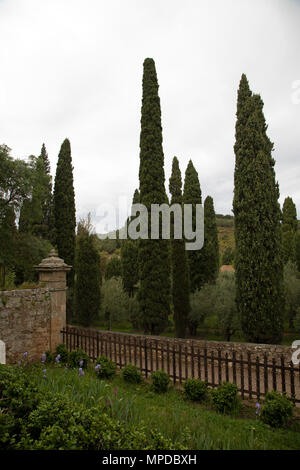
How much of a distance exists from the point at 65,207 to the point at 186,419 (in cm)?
1649

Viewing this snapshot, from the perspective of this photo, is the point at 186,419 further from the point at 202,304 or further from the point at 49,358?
the point at 202,304

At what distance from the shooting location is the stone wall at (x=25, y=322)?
23.8 ft

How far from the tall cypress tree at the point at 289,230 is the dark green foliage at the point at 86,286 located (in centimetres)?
1443

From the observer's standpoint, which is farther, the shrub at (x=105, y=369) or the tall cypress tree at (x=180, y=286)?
the tall cypress tree at (x=180, y=286)

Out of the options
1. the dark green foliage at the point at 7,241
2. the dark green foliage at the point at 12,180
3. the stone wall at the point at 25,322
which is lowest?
the stone wall at the point at 25,322

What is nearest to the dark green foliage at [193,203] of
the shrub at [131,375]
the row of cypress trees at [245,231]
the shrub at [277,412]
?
the row of cypress trees at [245,231]

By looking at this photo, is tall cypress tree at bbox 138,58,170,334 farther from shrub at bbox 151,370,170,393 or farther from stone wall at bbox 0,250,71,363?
shrub at bbox 151,370,170,393

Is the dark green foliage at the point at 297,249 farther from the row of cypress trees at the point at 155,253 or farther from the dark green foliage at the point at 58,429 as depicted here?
the dark green foliage at the point at 58,429

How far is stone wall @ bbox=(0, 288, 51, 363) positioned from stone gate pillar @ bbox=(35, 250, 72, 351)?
0.39 feet

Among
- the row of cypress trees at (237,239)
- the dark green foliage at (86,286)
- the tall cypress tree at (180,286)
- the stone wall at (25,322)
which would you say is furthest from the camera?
the dark green foliage at (86,286)

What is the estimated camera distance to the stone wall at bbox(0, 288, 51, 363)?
23.8 ft

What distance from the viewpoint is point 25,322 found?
7.72 metres

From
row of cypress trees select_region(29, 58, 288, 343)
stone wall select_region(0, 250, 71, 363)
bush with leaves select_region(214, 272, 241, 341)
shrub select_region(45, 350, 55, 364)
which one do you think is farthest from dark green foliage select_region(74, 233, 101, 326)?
shrub select_region(45, 350, 55, 364)
